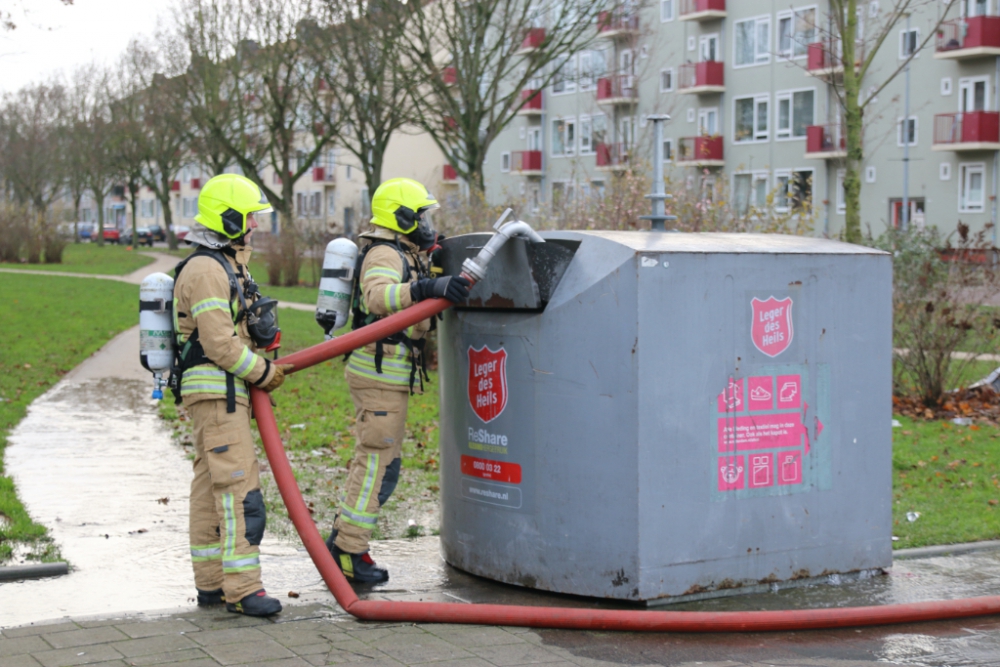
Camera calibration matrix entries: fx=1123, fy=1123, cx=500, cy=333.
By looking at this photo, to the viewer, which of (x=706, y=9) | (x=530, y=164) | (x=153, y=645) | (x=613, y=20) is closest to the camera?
(x=153, y=645)

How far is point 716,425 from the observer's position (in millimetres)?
5098

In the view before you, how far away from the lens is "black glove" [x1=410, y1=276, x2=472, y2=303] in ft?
16.5

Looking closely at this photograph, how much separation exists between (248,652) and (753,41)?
38.5m

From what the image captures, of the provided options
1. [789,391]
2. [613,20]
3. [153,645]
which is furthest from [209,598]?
[613,20]

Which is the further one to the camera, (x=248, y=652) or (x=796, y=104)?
(x=796, y=104)

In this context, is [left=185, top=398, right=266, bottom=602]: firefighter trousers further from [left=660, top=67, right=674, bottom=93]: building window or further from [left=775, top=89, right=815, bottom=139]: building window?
[left=660, top=67, right=674, bottom=93]: building window

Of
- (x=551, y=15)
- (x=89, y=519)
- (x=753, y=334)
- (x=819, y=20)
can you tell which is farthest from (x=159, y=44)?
(x=753, y=334)

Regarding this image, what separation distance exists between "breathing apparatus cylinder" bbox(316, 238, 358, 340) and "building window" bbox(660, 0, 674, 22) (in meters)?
39.5

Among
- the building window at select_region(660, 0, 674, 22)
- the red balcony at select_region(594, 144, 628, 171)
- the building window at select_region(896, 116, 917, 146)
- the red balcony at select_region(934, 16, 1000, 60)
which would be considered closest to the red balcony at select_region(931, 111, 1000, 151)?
the building window at select_region(896, 116, 917, 146)

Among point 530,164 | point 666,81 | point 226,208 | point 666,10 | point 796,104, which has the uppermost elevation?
point 666,10

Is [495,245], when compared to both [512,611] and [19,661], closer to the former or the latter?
[512,611]

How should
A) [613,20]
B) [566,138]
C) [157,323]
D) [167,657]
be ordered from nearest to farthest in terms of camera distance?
[167,657] → [157,323] → [613,20] → [566,138]

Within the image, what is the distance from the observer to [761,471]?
521 centimetres

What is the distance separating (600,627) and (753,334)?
1523 mm
